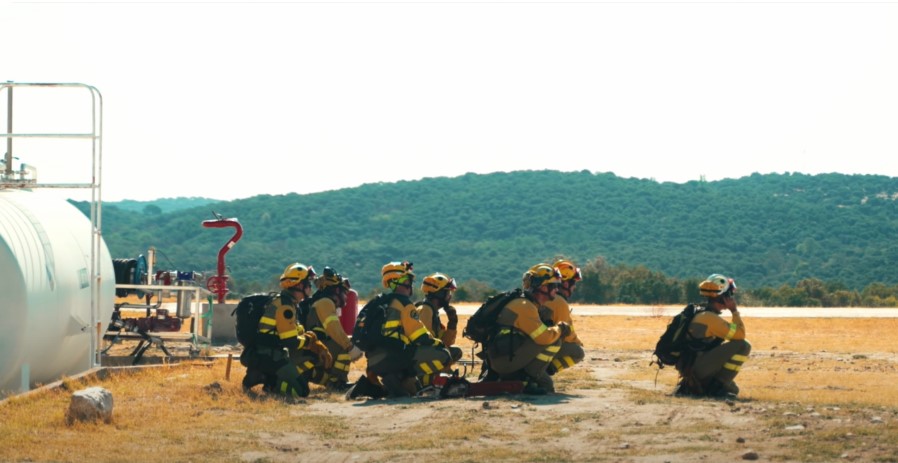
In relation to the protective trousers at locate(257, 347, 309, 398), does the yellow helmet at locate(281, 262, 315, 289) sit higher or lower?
higher

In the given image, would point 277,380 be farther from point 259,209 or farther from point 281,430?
point 259,209

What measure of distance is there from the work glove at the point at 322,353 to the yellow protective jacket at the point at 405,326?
5.67 feet

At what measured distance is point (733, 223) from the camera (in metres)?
146

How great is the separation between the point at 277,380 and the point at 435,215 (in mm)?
140126

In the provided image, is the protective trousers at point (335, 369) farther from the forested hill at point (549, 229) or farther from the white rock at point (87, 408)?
the forested hill at point (549, 229)

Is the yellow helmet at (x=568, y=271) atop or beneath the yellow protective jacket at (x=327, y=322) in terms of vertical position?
atop

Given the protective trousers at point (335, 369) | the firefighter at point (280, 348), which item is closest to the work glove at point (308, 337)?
the firefighter at point (280, 348)

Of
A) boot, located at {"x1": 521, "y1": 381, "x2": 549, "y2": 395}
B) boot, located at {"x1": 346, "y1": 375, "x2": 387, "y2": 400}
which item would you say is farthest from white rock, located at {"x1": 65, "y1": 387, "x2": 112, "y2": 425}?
boot, located at {"x1": 521, "y1": 381, "x2": 549, "y2": 395}

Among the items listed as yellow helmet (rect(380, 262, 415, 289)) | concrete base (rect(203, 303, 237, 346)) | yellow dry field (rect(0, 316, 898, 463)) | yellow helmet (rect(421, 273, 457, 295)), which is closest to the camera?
yellow dry field (rect(0, 316, 898, 463))

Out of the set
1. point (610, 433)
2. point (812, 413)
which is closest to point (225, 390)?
point (610, 433)

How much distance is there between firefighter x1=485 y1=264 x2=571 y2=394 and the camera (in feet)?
65.8

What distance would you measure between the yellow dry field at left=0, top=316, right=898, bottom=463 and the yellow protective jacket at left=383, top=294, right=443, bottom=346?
3.48 ft

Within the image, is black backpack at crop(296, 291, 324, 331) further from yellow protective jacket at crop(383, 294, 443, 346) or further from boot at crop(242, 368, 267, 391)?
yellow protective jacket at crop(383, 294, 443, 346)

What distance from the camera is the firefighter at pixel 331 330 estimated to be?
21.9m
